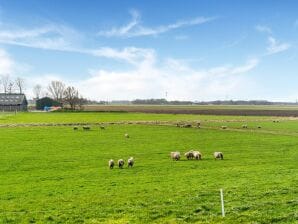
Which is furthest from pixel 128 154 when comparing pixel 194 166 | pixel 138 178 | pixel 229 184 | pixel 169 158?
pixel 229 184

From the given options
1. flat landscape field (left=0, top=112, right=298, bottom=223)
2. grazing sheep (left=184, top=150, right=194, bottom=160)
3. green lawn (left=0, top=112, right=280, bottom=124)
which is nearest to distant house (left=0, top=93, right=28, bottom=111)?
green lawn (left=0, top=112, right=280, bottom=124)

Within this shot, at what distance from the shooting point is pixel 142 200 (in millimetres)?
20984

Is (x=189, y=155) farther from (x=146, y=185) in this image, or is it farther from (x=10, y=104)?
(x=10, y=104)

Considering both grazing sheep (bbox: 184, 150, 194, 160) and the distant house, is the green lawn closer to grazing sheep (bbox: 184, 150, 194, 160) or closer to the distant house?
grazing sheep (bbox: 184, 150, 194, 160)

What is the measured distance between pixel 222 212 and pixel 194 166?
17020 mm

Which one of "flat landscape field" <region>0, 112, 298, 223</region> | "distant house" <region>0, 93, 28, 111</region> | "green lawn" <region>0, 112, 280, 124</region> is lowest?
"flat landscape field" <region>0, 112, 298, 223</region>

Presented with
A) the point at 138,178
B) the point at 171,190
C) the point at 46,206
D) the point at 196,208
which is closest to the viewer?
the point at 196,208

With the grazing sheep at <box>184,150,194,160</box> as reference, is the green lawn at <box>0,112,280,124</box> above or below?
above


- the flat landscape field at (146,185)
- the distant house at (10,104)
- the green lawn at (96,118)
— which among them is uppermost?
the distant house at (10,104)

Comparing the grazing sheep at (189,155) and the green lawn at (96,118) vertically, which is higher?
the green lawn at (96,118)

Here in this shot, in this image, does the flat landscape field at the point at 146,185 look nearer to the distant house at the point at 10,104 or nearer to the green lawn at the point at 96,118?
the green lawn at the point at 96,118

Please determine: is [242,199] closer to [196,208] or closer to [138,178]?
[196,208]

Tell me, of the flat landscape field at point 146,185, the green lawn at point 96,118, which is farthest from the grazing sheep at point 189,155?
the green lawn at point 96,118

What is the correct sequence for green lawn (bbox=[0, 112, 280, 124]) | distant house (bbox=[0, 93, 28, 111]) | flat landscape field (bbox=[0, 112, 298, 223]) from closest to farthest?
1. flat landscape field (bbox=[0, 112, 298, 223])
2. green lawn (bbox=[0, 112, 280, 124])
3. distant house (bbox=[0, 93, 28, 111])
